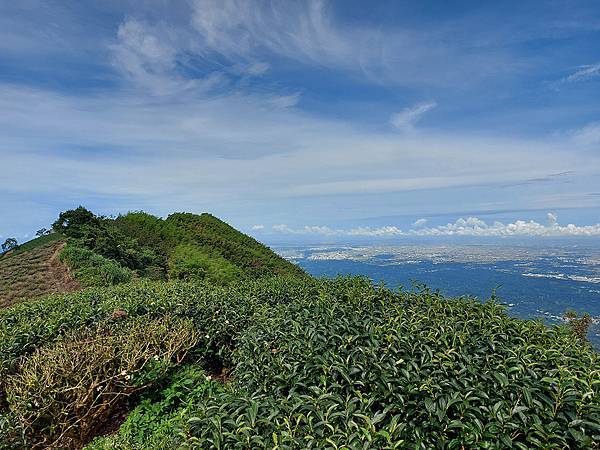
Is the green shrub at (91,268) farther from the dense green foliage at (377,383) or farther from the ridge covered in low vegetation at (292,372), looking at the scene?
the dense green foliage at (377,383)

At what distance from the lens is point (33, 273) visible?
17.9m

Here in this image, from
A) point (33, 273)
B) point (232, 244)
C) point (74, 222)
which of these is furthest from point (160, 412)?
point (232, 244)

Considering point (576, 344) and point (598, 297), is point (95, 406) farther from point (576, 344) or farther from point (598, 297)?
point (598, 297)

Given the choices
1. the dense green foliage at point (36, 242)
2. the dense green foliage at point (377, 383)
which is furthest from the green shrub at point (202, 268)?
the dense green foliage at point (377, 383)

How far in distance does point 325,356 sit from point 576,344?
3.18m

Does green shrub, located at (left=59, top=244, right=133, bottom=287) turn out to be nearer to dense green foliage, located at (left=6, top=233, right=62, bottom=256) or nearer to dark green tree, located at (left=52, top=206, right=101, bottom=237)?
dark green tree, located at (left=52, top=206, right=101, bottom=237)

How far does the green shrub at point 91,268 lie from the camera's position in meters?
16.2

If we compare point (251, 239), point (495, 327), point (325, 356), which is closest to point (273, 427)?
point (325, 356)

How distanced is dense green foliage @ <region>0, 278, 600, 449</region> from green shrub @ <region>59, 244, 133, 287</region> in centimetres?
947

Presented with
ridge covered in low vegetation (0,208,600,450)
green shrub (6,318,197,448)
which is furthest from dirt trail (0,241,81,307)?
green shrub (6,318,197,448)

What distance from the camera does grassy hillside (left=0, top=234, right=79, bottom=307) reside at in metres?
15.7

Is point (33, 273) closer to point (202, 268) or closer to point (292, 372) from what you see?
point (202, 268)

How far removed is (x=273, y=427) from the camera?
3.28m

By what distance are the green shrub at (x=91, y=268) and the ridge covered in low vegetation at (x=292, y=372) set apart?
6770 millimetres
